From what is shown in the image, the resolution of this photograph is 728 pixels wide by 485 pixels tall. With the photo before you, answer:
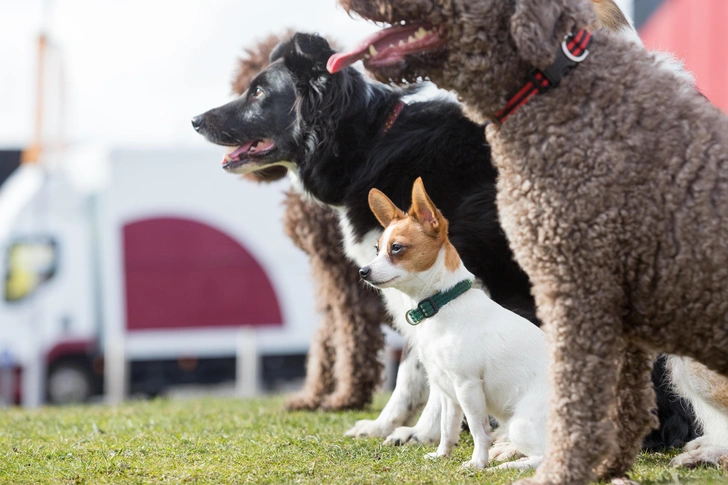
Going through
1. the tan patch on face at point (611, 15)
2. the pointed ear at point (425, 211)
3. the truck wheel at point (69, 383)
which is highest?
the tan patch on face at point (611, 15)

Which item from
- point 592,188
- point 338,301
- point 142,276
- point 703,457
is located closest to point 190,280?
point 142,276

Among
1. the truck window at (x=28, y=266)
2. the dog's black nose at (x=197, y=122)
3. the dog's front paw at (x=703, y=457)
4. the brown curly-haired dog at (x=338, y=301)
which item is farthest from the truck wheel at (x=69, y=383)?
the dog's front paw at (x=703, y=457)

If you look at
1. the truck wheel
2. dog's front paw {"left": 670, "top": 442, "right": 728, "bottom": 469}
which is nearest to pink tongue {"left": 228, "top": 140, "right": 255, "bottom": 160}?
dog's front paw {"left": 670, "top": 442, "right": 728, "bottom": 469}

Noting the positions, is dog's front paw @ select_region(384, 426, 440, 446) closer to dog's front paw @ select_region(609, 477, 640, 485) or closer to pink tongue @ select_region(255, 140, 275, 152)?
dog's front paw @ select_region(609, 477, 640, 485)

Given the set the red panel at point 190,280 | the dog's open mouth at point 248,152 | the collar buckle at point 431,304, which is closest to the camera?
the collar buckle at point 431,304

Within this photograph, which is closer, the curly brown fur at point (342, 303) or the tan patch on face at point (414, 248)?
the tan patch on face at point (414, 248)

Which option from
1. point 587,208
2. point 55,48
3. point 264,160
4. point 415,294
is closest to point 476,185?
point 415,294

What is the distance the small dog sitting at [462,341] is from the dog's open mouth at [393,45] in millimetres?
933

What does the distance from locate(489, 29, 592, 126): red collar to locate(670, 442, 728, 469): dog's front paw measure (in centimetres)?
169

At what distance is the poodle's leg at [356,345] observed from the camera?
559 centimetres

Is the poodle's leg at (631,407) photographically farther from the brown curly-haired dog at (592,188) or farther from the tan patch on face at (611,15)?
the tan patch on face at (611,15)

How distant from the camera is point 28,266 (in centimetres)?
1264

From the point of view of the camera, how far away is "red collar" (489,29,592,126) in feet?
8.91

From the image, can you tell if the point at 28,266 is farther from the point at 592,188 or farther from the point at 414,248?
the point at 592,188
